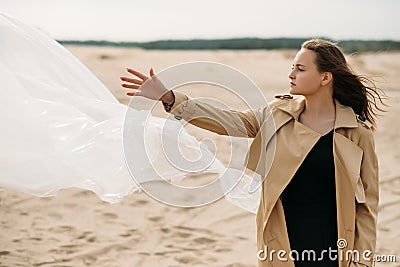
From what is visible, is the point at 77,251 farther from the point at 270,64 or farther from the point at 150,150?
the point at 270,64

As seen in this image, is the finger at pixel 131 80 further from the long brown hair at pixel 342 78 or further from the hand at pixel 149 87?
the long brown hair at pixel 342 78

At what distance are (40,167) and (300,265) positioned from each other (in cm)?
126

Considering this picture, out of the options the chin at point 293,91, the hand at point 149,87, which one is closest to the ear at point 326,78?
the chin at point 293,91

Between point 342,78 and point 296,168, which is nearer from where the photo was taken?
point 296,168

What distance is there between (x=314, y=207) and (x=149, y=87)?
0.84 meters

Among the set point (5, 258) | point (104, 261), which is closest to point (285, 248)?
point (104, 261)

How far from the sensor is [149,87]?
8.29ft

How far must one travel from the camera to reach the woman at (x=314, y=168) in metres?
2.62

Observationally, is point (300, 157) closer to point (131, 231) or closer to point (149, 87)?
point (149, 87)

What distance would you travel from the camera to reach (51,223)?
5.69m

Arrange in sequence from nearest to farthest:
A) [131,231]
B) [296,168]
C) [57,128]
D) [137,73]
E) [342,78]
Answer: [137,73] < [296,168] < [342,78] < [57,128] < [131,231]

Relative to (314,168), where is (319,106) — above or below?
above

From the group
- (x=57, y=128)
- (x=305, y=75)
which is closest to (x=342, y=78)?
(x=305, y=75)

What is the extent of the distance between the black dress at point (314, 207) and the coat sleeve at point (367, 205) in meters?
0.10
